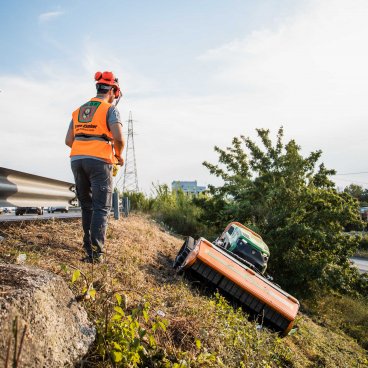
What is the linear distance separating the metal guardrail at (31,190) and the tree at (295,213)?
6716mm

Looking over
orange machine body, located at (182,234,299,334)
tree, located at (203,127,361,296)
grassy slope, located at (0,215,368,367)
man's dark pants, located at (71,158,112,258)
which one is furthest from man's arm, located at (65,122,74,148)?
tree, located at (203,127,361,296)

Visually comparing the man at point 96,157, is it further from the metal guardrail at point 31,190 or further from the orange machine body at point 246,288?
the orange machine body at point 246,288

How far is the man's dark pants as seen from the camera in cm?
461

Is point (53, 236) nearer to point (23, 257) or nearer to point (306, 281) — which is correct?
point (23, 257)

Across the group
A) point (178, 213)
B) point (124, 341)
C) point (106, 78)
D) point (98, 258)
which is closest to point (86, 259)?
A: point (98, 258)

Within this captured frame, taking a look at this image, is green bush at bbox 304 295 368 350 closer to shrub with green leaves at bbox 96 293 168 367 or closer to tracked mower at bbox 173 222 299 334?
tracked mower at bbox 173 222 299 334

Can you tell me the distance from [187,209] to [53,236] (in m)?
10.6

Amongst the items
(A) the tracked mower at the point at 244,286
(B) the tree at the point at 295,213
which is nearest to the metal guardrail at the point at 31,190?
(A) the tracked mower at the point at 244,286

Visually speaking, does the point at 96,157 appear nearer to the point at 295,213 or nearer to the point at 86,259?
the point at 86,259

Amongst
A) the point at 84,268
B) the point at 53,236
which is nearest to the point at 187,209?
the point at 53,236

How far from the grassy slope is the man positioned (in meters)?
0.39

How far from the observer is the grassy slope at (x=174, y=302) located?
363 centimetres

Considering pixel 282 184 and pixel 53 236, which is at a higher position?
pixel 282 184

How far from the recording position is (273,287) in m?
6.01
